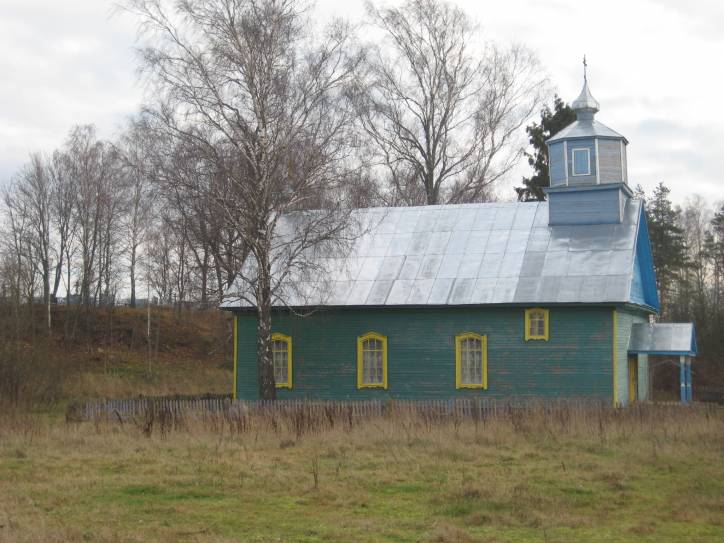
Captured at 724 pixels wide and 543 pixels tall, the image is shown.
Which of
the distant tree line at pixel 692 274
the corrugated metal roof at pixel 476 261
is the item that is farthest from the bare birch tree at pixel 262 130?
the distant tree line at pixel 692 274

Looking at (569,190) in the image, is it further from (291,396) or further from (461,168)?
(461,168)

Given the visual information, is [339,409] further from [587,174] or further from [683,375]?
[587,174]

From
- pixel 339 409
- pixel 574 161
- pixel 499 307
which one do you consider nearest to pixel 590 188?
pixel 574 161

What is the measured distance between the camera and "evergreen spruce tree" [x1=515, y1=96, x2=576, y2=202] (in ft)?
139

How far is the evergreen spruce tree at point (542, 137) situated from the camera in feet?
139

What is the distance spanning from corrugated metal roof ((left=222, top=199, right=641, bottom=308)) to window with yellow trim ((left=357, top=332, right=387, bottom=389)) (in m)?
1.06

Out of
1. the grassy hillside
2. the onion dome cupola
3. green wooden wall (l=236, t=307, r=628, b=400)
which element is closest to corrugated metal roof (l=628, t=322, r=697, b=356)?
green wooden wall (l=236, t=307, r=628, b=400)

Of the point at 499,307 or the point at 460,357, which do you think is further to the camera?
the point at 460,357

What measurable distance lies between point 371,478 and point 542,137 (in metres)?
31.4

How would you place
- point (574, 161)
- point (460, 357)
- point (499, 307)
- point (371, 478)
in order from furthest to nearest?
point (574, 161) < point (460, 357) < point (499, 307) < point (371, 478)

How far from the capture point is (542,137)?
42.6 m

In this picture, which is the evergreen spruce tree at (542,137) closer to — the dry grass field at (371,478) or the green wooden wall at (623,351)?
the green wooden wall at (623,351)

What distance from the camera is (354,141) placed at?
25.1 metres

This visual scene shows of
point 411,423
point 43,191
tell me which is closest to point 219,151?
point 411,423
